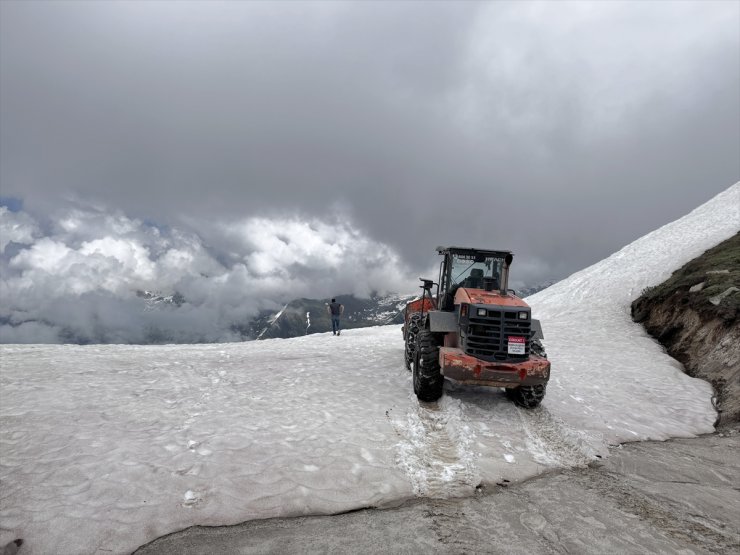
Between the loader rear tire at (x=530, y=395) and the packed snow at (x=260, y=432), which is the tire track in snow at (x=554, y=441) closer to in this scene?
the packed snow at (x=260, y=432)

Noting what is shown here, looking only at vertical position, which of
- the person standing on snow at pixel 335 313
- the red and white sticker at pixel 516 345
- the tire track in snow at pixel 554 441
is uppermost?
the person standing on snow at pixel 335 313

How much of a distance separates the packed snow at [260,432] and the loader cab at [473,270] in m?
2.71

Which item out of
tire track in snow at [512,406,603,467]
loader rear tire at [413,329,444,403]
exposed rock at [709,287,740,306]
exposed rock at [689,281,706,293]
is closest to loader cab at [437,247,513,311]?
loader rear tire at [413,329,444,403]

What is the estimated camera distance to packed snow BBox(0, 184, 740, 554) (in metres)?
5.25

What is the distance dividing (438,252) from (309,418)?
610 centimetres

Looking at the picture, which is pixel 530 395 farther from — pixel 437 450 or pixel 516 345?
pixel 437 450

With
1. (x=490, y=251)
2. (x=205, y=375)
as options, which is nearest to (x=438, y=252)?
(x=490, y=251)

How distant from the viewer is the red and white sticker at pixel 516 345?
921 cm

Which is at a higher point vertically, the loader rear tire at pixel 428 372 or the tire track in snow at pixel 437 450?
the loader rear tire at pixel 428 372

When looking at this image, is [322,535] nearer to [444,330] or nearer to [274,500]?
[274,500]

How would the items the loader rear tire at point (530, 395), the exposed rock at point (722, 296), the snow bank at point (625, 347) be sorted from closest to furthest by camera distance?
1. the loader rear tire at point (530, 395)
2. the snow bank at point (625, 347)
3. the exposed rock at point (722, 296)

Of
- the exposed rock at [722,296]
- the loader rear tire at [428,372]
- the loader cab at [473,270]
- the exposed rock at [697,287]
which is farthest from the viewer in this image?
the exposed rock at [697,287]

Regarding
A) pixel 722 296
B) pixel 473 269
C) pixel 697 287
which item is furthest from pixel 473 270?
pixel 697 287

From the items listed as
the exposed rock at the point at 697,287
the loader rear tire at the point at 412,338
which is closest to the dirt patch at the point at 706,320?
the exposed rock at the point at 697,287
